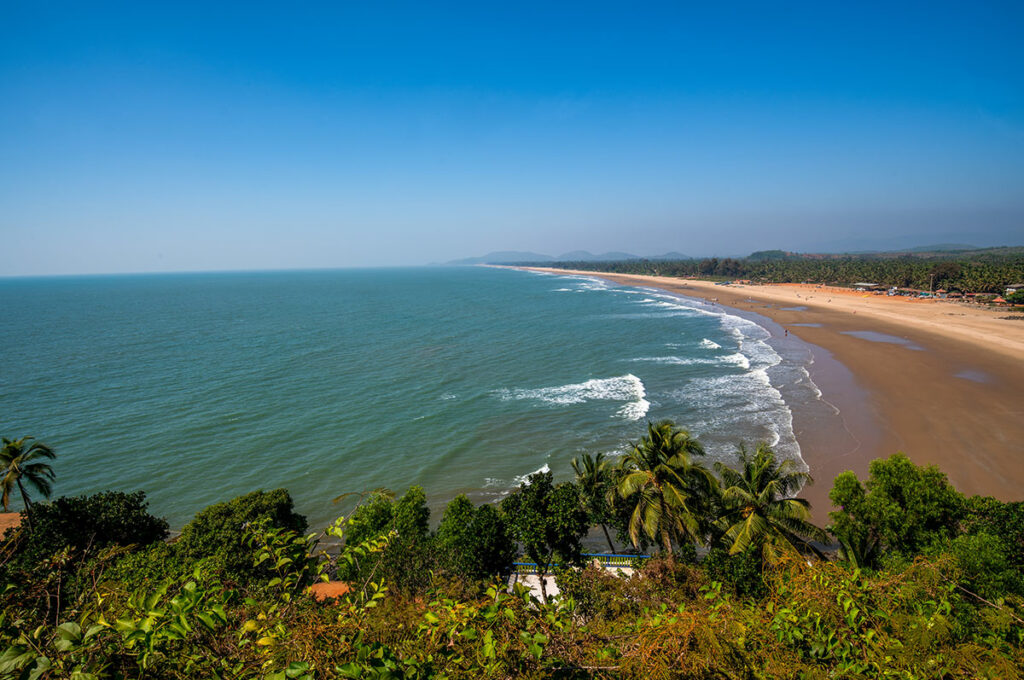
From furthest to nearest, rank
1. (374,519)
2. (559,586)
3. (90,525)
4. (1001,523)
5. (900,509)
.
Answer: (374,519) → (90,525) → (900,509) → (1001,523) → (559,586)

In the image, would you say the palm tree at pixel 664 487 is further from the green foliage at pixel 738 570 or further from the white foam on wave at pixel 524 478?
the white foam on wave at pixel 524 478

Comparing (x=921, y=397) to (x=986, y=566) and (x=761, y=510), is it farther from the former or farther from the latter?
(x=761, y=510)

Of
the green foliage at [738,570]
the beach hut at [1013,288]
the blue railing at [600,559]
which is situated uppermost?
the beach hut at [1013,288]

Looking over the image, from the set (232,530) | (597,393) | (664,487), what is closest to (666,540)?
(664,487)

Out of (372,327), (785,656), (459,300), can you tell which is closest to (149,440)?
(785,656)

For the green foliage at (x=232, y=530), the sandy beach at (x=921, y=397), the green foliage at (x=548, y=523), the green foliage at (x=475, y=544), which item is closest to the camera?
the green foliage at (x=232, y=530)

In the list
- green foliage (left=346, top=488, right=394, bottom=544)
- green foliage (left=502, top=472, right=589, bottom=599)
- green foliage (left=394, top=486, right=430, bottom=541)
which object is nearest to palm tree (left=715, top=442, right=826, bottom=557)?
green foliage (left=502, top=472, right=589, bottom=599)

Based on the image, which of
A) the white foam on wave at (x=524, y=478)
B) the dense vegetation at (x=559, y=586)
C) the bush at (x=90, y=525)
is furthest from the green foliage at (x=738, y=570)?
the bush at (x=90, y=525)
